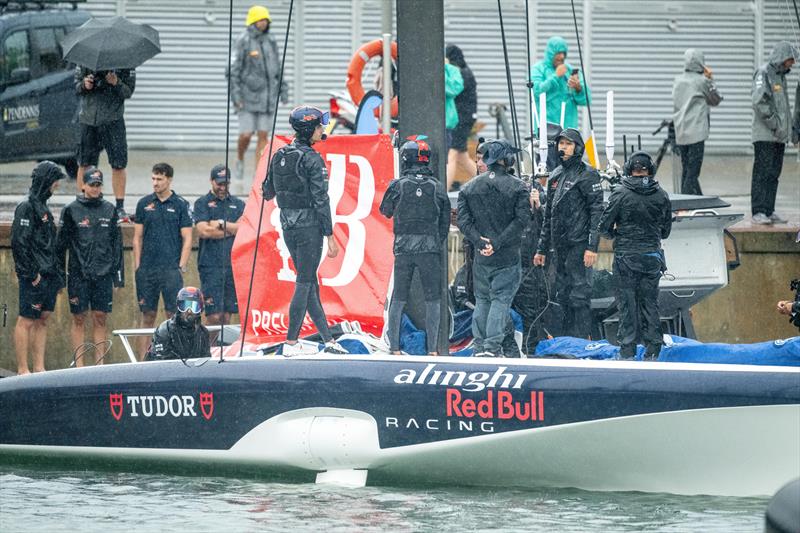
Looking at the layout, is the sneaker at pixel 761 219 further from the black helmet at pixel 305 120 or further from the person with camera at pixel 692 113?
the black helmet at pixel 305 120

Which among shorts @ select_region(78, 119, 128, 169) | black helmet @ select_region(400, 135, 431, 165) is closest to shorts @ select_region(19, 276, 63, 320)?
shorts @ select_region(78, 119, 128, 169)

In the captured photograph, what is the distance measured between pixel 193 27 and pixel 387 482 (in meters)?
12.0

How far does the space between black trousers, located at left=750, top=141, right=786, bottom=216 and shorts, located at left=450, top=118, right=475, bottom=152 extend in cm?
293

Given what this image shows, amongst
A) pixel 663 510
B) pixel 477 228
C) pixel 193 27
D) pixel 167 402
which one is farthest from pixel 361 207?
pixel 193 27

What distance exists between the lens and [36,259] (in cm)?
1318

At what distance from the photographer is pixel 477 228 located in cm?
1126

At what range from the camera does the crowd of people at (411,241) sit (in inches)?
430

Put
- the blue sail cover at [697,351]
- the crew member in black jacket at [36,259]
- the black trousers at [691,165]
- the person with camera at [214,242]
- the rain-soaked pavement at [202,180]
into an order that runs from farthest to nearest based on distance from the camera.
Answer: the rain-soaked pavement at [202,180] < the black trousers at [691,165] < the person with camera at [214,242] < the crew member in black jacket at [36,259] < the blue sail cover at [697,351]

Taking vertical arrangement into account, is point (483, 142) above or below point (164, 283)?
above

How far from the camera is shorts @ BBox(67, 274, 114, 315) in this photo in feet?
43.7

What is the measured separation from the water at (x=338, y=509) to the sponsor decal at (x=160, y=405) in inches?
17.6

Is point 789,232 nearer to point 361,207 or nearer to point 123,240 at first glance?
point 361,207

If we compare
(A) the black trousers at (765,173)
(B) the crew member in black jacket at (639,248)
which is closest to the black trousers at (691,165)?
(A) the black trousers at (765,173)

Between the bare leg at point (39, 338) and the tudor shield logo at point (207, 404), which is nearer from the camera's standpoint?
the tudor shield logo at point (207, 404)
